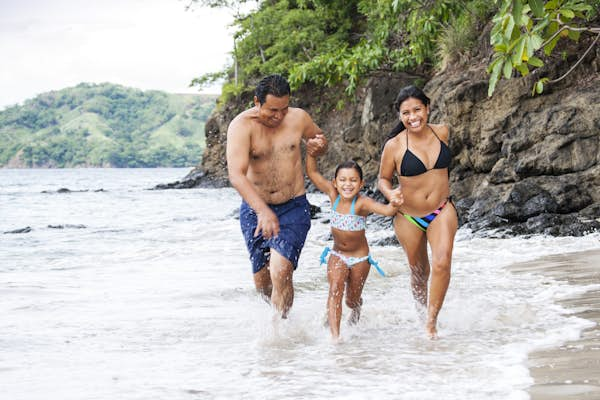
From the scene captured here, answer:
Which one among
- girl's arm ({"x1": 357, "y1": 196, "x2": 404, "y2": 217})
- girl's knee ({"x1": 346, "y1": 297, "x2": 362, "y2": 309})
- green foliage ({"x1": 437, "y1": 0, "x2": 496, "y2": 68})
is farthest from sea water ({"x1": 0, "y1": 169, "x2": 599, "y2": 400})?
green foliage ({"x1": 437, "y1": 0, "x2": 496, "y2": 68})

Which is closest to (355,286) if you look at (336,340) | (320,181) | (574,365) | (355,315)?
(355,315)

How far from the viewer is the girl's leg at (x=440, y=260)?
489 cm

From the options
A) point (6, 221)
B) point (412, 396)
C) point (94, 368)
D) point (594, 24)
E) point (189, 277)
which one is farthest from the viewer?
point (6, 221)

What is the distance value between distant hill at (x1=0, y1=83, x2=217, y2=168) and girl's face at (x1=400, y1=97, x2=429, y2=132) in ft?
393

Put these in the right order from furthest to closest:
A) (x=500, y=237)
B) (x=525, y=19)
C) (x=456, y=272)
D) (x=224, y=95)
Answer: (x=224, y=95)
(x=500, y=237)
(x=456, y=272)
(x=525, y=19)

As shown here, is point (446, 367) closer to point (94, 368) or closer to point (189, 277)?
point (94, 368)

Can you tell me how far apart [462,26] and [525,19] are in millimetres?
12204

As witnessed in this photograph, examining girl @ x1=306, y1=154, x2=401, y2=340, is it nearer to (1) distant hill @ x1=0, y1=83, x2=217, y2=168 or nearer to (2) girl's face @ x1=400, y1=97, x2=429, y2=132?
(2) girl's face @ x1=400, y1=97, x2=429, y2=132

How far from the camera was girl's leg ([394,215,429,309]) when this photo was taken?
16.9ft

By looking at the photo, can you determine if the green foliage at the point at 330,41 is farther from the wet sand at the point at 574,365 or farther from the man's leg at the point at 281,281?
the man's leg at the point at 281,281

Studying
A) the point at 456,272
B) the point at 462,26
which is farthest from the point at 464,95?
the point at 456,272

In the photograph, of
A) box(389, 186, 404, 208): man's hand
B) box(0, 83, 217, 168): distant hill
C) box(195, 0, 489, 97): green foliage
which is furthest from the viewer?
box(0, 83, 217, 168): distant hill

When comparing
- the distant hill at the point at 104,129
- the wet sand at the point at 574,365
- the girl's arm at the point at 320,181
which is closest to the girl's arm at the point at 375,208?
the girl's arm at the point at 320,181

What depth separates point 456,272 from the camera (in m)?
8.20
